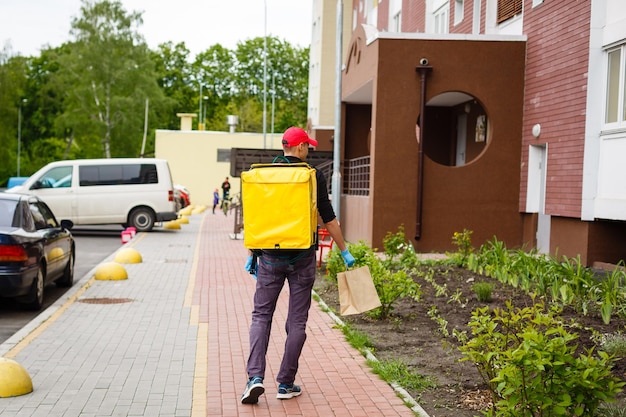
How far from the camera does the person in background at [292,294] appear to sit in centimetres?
635

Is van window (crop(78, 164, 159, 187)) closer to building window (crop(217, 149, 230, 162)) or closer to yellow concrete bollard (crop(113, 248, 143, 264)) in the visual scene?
yellow concrete bollard (crop(113, 248, 143, 264))

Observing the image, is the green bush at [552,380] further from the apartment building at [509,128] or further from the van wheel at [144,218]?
the van wheel at [144,218]

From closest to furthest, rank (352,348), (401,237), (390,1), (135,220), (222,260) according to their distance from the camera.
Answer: (352,348) < (401,237) < (222,260) < (135,220) < (390,1)

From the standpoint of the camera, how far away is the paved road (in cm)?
1059

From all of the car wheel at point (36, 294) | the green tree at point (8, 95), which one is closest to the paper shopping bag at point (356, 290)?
the car wheel at point (36, 294)

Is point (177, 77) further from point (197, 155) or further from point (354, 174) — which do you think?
point (354, 174)

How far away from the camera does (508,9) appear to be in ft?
64.1

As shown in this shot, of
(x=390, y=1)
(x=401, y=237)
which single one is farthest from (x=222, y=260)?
(x=390, y=1)

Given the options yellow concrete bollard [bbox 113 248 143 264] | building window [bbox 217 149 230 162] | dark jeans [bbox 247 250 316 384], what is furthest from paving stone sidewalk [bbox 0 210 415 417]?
building window [bbox 217 149 230 162]

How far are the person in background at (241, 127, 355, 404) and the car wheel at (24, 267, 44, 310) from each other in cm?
570

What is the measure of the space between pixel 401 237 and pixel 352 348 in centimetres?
711

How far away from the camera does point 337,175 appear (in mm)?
18984

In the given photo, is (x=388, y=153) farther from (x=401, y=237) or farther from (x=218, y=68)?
(x=218, y=68)

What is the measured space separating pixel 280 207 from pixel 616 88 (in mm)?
10033
